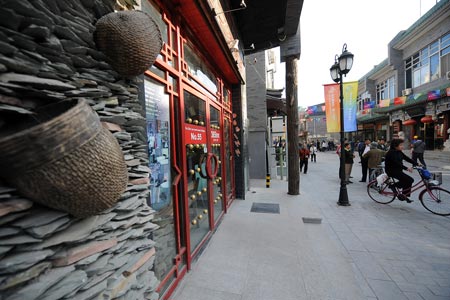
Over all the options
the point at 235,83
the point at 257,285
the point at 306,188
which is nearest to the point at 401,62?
the point at 306,188

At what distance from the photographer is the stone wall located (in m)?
0.82

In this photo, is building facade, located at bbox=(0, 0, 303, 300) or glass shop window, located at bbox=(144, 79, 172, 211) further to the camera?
glass shop window, located at bbox=(144, 79, 172, 211)

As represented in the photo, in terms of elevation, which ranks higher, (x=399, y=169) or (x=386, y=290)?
(x=399, y=169)

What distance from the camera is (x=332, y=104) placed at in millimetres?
7680

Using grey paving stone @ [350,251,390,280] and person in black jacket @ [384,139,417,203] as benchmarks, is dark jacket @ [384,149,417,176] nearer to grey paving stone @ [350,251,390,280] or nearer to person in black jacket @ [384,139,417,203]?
person in black jacket @ [384,139,417,203]

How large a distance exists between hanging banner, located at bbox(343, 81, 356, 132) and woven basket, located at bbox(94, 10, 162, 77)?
25.4 feet

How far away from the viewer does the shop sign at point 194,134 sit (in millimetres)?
3047

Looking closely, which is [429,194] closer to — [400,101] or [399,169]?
[399,169]

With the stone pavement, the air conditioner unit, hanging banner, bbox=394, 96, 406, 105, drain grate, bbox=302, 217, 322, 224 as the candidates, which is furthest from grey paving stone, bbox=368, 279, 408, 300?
the air conditioner unit

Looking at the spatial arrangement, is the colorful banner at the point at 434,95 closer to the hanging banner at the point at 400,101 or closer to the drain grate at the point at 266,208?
the hanging banner at the point at 400,101

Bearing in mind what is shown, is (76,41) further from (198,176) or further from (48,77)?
(198,176)

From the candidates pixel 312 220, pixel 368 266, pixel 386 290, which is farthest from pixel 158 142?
pixel 312 220

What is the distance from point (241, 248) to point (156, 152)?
2165mm

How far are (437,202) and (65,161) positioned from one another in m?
7.10
